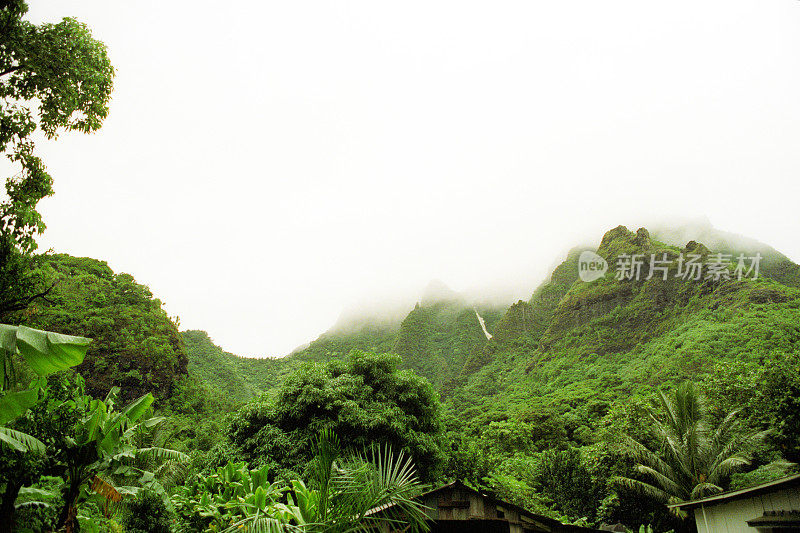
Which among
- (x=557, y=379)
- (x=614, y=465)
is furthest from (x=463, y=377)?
(x=614, y=465)

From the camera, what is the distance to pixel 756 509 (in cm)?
582

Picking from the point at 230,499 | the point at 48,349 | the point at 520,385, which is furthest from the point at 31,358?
the point at 520,385

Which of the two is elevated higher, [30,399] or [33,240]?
[33,240]

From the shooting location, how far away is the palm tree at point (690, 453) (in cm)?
1140

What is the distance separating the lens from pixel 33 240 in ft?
17.3

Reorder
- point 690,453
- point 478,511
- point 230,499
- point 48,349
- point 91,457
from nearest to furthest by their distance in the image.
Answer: point 48,349 → point 478,511 → point 91,457 → point 230,499 → point 690,453

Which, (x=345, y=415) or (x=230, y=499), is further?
(x=345, y=415)

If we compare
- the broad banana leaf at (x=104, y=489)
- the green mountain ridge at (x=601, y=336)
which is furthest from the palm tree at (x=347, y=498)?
the green mountain ridge at (x=601, y=336)

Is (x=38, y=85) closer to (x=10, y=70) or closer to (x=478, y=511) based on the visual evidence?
(x=10, y=70)

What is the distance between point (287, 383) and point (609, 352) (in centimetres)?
3357

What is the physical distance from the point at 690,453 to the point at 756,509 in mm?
7394

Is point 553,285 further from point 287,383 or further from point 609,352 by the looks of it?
point 287,383

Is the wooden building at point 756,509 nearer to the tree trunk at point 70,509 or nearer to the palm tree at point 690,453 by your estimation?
the palm tree at point 690,453

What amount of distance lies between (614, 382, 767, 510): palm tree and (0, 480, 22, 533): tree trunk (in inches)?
540
